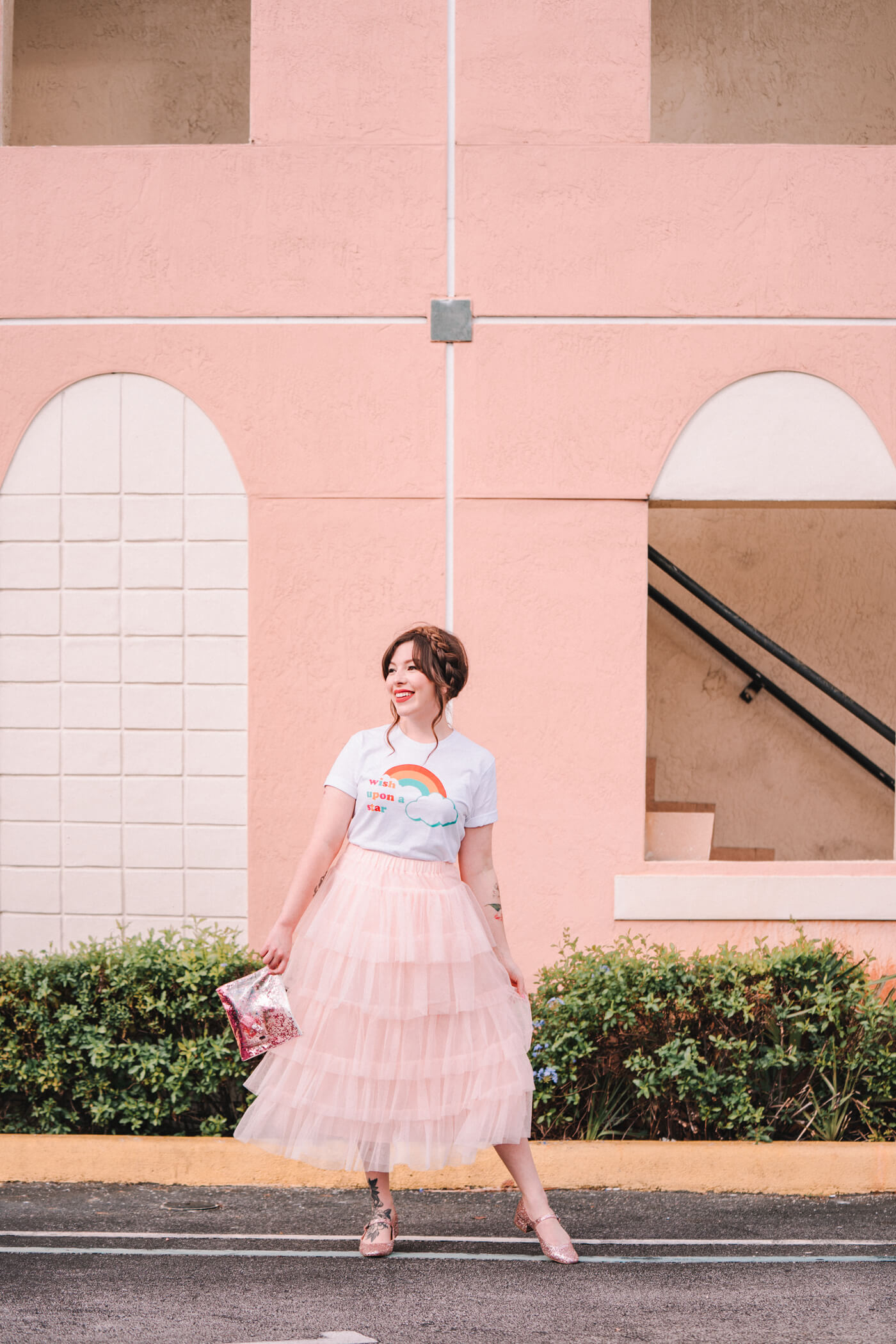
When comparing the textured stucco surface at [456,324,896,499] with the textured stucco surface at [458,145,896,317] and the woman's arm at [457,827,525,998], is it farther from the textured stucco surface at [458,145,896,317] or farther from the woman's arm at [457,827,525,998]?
the woman's arm at [457,827,525,998]

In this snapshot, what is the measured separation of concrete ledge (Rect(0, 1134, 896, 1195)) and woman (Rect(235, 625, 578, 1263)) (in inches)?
33.1

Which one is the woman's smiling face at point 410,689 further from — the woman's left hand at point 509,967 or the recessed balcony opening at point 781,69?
the recessed balcony opening at point 781,69

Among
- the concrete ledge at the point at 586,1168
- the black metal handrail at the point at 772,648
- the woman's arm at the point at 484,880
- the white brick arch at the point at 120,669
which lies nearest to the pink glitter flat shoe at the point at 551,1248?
the woman's arm at the point at 484,880

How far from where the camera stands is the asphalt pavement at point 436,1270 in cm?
344

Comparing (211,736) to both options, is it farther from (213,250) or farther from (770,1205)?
(770,1205)

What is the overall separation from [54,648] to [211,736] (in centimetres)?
87

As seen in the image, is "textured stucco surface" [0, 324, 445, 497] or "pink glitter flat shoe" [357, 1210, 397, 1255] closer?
"pink glitter flat shoe" [357, 1210, 397, 1255]

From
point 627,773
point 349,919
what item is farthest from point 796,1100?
point 349,919

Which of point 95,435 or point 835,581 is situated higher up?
point 95,435

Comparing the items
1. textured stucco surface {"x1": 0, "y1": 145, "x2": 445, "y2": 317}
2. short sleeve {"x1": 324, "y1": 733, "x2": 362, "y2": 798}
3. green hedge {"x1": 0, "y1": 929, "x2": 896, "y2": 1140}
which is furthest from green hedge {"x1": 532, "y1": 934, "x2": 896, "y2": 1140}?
textured stucco surface {"x1": 0, "y1": 145, "x2": 445, "y2": 317}

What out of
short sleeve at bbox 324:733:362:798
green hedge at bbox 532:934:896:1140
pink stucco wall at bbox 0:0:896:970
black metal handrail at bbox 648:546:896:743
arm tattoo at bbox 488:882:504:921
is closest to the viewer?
short sleeve at bbox 324:733:362:798

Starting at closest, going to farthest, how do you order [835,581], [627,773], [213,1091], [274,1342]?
[274,1342] < [213,1091] < [627,773] < [835,581]

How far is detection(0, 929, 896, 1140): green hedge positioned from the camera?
4.89 m

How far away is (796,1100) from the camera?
497 centimetres
